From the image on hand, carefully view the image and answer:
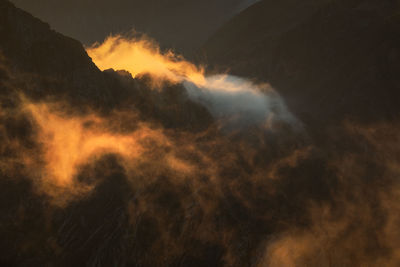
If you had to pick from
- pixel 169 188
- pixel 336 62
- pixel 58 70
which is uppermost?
pixel 336 62

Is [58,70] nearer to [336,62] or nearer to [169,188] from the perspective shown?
[169,188]

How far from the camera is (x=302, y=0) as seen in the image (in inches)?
6673

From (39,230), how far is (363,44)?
11545 centimetres

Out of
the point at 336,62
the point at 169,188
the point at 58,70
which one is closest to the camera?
the point at 169,188

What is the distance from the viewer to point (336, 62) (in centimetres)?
9450

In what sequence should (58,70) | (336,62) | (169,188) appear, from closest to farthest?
1. (169,188)
2. (58,70)
3. (336,62)

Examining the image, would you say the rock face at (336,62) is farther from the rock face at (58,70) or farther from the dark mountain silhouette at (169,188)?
the rock face at (58,70)

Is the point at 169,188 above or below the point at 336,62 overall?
below

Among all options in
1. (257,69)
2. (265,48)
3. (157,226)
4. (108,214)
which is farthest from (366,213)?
(265,48)

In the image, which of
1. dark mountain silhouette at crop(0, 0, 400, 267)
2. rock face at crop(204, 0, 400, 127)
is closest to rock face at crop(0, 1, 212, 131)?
dark mountain silhouette at crop(0, 0, 400, 267)

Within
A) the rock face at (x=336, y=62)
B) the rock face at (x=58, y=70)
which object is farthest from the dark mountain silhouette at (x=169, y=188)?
the rock face at (x=336, y=62)

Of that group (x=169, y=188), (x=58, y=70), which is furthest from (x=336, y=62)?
(x=58, y=70)

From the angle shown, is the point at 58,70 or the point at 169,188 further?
the point at 58,70

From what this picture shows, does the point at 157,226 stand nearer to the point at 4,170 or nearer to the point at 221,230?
the point at 221,230
